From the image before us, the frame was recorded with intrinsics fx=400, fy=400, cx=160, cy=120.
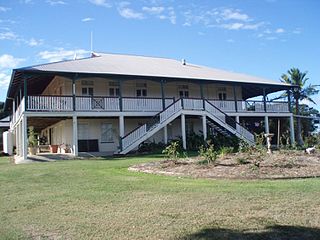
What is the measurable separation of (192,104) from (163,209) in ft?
68.4

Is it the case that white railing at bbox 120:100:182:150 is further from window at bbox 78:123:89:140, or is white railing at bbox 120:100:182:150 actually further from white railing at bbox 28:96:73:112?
window at bbox 78:123:89:140

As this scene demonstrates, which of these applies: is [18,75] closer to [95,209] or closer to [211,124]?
[211,124]

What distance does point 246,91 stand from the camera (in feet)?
125

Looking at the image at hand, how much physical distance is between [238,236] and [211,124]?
2354cm


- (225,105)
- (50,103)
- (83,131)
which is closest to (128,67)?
(83,131)

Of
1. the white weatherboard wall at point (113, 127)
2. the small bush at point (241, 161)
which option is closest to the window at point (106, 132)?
the white weatherboard wall at point (113, 127)

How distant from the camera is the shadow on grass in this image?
18.3ft

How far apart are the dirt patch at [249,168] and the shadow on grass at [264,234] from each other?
5236mm

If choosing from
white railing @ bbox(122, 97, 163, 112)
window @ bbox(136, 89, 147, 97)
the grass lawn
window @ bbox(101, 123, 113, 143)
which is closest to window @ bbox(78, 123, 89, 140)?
window @ bbox(101, 123, 113, 143)

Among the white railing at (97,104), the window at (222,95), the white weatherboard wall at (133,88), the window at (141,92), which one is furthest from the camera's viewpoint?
the window at (222,95)

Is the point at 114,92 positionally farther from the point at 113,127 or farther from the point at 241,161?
the point at 241,161

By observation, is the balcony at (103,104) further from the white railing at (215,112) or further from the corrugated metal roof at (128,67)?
the corrugated metal roof at (128,67)

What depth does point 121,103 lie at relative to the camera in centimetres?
2672

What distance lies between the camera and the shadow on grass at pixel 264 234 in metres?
5.58
